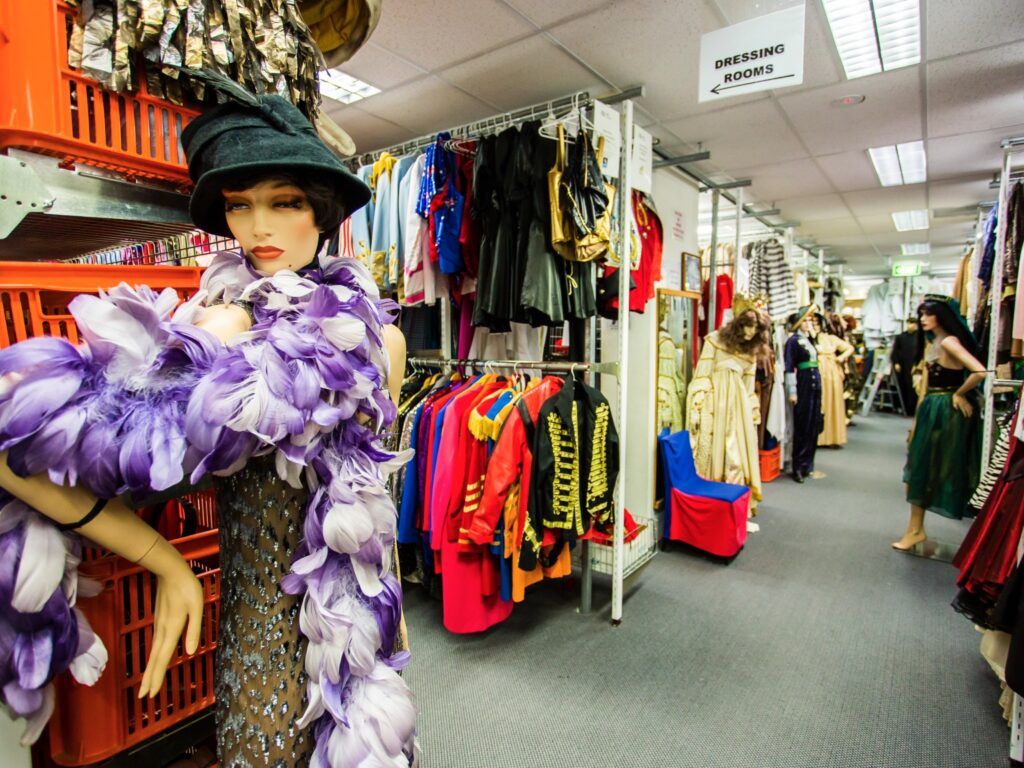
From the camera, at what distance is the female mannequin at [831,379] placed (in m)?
6.52

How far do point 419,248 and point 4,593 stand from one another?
2225mm

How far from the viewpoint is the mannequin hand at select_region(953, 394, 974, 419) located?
11.0 ft

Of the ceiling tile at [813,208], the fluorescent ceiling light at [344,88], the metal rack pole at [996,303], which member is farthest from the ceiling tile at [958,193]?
the fluorescent ceiling light at [344,88]

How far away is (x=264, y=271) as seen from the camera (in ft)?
3.10

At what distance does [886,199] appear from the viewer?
19.2 ft


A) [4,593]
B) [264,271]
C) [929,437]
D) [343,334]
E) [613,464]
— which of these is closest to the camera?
[4,593]

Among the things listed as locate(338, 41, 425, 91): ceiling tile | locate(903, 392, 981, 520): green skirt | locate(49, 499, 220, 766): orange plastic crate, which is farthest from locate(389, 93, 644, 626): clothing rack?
locate(903, 392, 981, 520): green skirt

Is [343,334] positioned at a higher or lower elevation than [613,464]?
higher

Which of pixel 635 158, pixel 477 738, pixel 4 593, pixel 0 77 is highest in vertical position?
pixel 635 158

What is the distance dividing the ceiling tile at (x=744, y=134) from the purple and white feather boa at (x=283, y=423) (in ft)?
11.7

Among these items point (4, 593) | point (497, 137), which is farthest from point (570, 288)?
point (4, 593)

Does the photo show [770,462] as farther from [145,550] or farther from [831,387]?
[145,550]

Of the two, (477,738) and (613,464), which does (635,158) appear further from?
(477,738)

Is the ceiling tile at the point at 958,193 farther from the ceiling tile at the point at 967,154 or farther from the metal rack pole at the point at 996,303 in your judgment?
the metal rack pole at the point at 996,303
